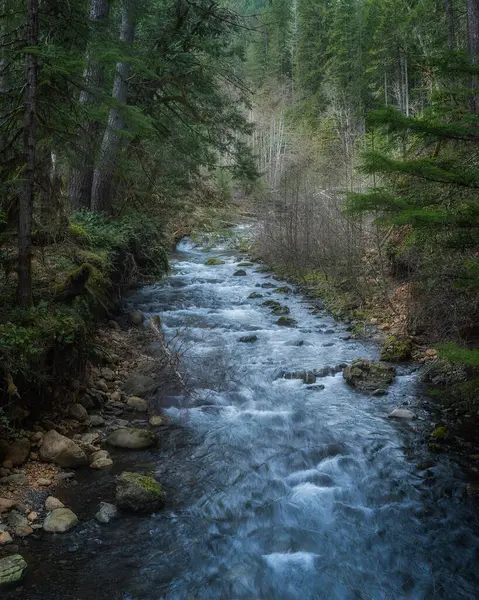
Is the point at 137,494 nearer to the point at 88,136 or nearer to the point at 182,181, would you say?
the point at 88,136

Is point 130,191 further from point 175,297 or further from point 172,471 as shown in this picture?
point 172,471

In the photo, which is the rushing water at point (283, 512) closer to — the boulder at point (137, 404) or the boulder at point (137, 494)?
the boulder at point (137, 494)

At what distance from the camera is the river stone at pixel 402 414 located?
6.59 m

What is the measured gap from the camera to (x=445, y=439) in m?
5.92

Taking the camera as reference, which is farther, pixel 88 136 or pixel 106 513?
pixel 88 136

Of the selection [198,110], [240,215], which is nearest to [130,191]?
[198,110]

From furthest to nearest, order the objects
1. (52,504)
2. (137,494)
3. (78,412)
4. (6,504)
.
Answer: (78,412), (137,494), (52,504), (6,504)

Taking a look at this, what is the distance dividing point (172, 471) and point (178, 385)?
217cm

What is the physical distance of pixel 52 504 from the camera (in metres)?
4.30

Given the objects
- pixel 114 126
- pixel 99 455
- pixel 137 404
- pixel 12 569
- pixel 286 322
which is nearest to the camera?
pixel 12 569

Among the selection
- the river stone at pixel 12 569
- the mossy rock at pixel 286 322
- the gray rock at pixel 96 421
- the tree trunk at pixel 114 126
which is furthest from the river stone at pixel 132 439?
the tree trunk at pixel 114 126

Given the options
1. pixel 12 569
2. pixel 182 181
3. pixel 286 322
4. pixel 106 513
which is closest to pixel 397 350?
pixel 286 322

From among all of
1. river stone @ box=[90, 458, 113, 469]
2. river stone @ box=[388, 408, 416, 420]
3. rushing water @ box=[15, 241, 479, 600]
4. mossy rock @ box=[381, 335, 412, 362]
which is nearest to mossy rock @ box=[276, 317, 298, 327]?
mossy rock @ box=[381, 335, 412, 362]

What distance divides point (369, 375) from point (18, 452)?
17.6 feet
